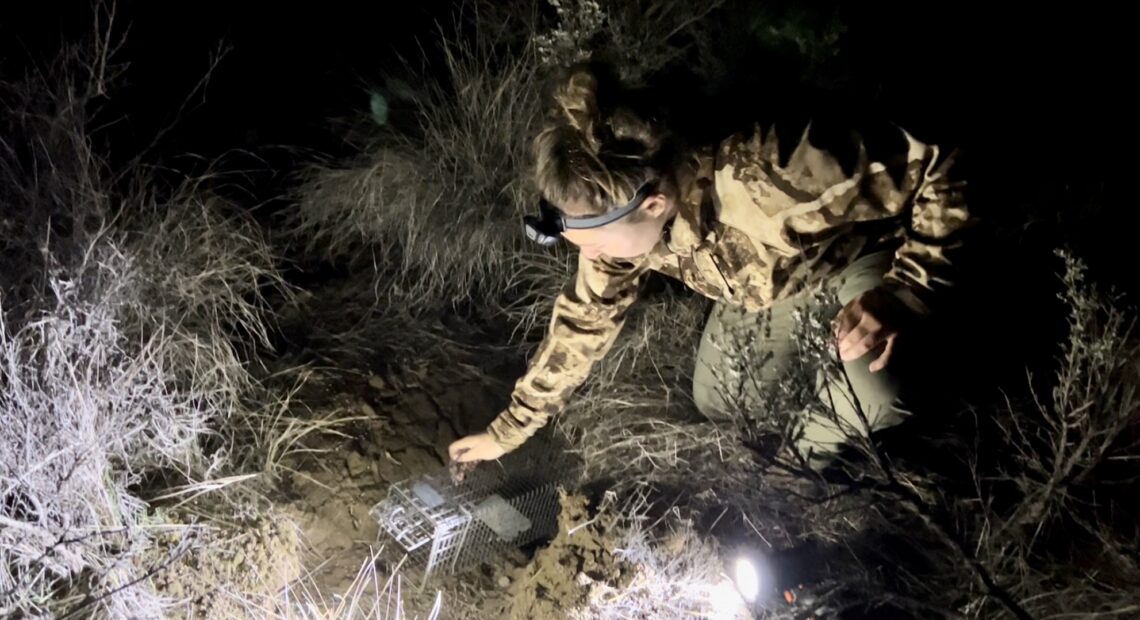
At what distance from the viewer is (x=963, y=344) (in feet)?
6.89

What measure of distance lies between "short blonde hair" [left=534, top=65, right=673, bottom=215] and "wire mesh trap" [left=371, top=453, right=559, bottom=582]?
1099 millimetres

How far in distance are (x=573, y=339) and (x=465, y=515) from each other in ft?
2.10

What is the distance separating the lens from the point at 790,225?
188 centimetres

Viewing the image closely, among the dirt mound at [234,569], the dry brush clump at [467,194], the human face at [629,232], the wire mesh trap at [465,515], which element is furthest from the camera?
the dry brush clump at [467,194]

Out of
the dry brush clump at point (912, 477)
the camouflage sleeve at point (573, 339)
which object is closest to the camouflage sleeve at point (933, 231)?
the dry brush clump at point (912, 477)

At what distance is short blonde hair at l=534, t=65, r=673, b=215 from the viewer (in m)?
1.77

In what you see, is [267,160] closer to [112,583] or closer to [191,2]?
[191,2]

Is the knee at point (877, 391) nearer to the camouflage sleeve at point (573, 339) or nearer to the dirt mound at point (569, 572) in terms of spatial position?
the camouflage sleeve at point (573, 339)

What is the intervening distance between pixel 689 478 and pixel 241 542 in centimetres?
140

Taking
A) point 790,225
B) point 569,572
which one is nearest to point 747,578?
point 569,572

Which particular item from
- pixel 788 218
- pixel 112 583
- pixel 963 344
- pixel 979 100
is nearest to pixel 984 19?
pixel 979 100

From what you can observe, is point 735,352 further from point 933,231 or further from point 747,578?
point 747,578

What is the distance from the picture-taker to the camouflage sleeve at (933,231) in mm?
1767

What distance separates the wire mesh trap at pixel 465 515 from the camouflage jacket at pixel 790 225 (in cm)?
58
